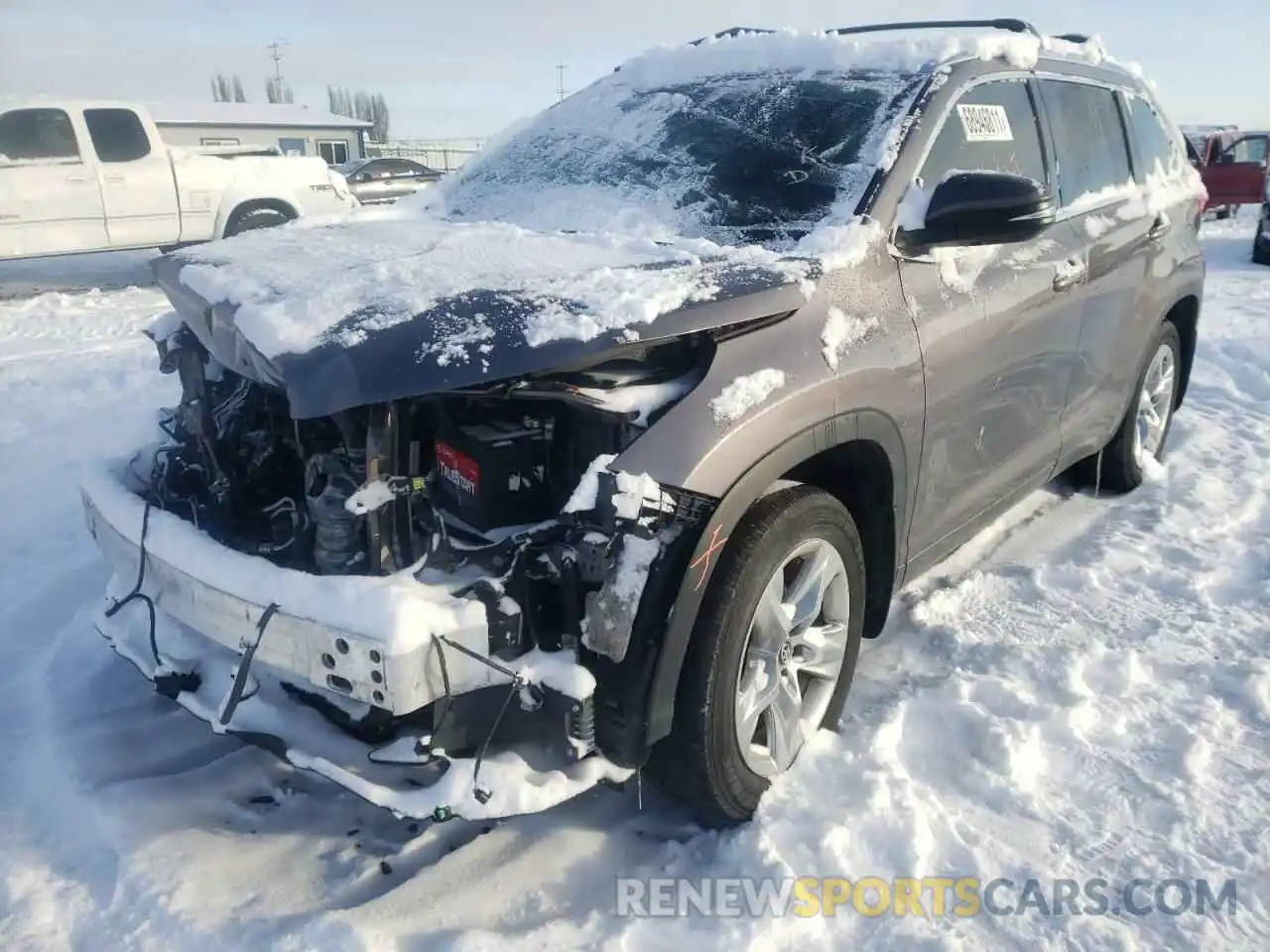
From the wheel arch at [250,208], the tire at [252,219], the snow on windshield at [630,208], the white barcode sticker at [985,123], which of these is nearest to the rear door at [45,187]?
the wheel arch at [250,208]

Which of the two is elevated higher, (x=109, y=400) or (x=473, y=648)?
(x=473, y=648)

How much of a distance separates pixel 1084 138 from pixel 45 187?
1032 cm

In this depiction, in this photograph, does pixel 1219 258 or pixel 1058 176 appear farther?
pixel 1219 258

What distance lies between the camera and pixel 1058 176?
3645 mm

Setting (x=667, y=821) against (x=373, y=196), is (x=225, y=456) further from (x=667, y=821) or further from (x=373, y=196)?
(x=373, y=196)

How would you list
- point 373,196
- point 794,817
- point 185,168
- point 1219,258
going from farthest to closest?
point 373,196 → point 1219,258 → point 185,168 → point 794,817

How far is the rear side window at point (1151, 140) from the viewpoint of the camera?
4.38 m

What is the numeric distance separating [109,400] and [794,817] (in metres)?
5.04

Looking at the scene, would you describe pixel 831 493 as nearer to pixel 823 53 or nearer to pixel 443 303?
pixel 443 303

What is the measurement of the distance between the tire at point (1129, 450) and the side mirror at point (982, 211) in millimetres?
2188

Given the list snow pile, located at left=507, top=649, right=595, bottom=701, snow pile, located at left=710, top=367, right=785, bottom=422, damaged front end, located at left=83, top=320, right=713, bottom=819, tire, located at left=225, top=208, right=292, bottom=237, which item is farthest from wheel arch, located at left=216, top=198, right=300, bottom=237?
snow pile, located at left=507, top=649, right=595, bottom=701

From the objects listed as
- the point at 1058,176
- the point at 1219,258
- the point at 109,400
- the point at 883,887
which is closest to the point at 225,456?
the point at 883,887

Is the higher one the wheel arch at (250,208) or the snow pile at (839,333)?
the snow pile at (839,333)

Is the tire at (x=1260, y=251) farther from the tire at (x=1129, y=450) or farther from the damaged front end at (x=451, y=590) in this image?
the damaged front end at (x=451, y=590)
